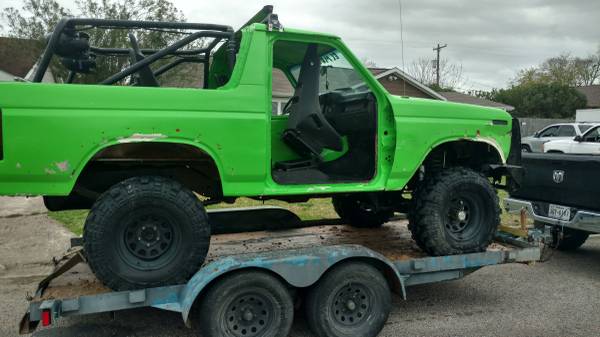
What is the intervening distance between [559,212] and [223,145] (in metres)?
4.34

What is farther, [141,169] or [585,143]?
[585,143]

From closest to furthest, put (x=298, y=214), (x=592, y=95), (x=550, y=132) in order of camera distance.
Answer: (x=298, y=214), (x=550, y=132), (x=592, y=95)

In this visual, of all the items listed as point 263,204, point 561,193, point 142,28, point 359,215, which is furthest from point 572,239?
point 142,28

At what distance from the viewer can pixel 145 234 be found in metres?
3.67

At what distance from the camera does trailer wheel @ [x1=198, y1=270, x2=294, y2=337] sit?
3.62 meters

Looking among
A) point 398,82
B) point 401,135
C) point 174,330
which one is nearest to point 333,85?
point 401,135

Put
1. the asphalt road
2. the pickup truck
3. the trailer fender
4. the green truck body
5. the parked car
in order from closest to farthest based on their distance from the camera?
the green truck body → the trailer fender → the asphalt road → the pickup truck → the parked car

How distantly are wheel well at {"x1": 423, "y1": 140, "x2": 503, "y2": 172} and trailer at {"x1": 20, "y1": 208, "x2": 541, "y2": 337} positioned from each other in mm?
897

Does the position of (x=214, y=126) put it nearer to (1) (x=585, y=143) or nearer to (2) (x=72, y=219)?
(2) (x=72, y=219)

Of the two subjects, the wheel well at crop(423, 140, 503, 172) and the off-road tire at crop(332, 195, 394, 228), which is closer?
the wheel well at crop(423, 140, 503, 172)

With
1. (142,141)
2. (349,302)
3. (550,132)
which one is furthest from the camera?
(550,132)

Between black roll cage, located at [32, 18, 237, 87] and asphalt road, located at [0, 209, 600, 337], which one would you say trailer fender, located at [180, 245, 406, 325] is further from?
black roll cage, located at [32, 18, 237, 87]

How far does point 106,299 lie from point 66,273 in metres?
1.10

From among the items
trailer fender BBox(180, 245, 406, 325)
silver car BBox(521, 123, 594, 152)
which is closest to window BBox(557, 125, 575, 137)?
silver car BBox(521, 123, 594, 152)
